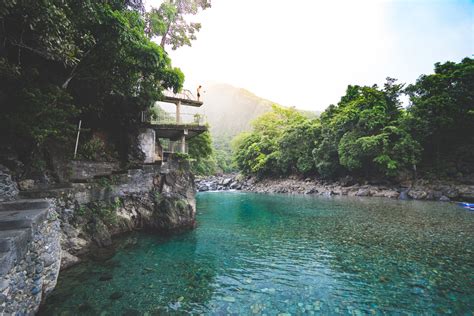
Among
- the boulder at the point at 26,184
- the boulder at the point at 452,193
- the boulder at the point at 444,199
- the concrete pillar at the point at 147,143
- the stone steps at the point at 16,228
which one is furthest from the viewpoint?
the boulder at the point at 452,193

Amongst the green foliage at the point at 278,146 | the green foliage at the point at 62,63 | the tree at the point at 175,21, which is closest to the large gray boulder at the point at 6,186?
the green foliage at the point at 62,63

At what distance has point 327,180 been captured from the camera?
39.2 meters

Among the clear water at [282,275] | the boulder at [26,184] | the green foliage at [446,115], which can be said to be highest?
the green foliage at [446,115]

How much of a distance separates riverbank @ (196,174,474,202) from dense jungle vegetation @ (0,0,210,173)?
28.2 m

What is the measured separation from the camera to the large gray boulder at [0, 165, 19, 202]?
6.47 metres

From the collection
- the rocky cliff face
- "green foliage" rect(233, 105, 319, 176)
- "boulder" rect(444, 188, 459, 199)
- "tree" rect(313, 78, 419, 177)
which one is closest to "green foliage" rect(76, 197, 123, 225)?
the rocky cliff face

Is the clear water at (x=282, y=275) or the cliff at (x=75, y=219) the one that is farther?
the clear water at (x=282, y=275)

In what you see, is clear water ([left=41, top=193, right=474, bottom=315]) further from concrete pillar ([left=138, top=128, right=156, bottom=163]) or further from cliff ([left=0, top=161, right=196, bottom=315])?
concrete pillar ([left=138, top=128, right=156, bottom=163])

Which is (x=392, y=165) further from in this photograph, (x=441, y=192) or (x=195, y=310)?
(x=195, y=310)

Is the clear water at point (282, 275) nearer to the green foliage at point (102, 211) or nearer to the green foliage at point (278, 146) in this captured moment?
the green foliage at point (102, 211)

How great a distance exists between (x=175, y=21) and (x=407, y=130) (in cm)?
2962

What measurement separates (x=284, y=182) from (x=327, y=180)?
30.4ft

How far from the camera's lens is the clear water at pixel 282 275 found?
5301 millimetres

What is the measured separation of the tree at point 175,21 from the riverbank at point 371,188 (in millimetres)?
28241
